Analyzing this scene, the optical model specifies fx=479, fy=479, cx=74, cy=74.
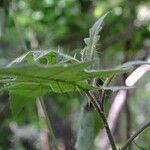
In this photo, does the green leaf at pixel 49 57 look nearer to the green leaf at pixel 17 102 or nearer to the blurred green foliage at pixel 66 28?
the green leaf at pixel 17 102

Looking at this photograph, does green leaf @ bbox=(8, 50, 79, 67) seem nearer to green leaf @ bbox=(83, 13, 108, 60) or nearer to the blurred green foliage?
green leaf @ bbox=(83, 13, 108, 60)

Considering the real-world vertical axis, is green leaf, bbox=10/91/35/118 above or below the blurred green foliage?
above

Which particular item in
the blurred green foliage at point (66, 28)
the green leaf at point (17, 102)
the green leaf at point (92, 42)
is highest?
the green leaf at point (92, 42)

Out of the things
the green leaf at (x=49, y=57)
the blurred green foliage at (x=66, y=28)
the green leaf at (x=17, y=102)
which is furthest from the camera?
the blurred green foliage at (x=66, y=28)

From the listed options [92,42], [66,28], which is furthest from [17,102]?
[66,28]

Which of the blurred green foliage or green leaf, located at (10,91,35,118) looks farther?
the blurred green foliage

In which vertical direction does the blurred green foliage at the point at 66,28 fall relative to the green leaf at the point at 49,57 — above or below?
below

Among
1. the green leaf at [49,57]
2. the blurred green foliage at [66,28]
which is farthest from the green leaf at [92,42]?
the blurred green foliage at [66,28]

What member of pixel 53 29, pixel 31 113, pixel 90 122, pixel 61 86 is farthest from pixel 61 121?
pixel 61 86

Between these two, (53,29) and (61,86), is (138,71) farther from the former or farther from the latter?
(53,29)

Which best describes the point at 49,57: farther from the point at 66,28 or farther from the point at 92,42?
A: the point at 66,28

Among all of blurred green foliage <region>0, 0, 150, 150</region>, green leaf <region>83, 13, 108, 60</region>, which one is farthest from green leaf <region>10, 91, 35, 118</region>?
blurred green foliage <region>0, 0, 150, 150</region>

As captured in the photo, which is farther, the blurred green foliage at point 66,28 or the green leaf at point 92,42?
the blurred green foliage at point 66,28
